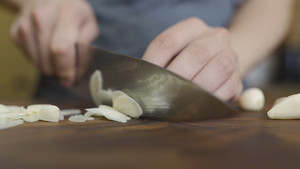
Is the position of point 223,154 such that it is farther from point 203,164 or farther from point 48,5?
point 48,5

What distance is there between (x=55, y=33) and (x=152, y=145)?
0.40m

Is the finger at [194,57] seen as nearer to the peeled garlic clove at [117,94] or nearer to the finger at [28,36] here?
the peeled garlic clove at [117,94]

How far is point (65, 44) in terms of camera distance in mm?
643

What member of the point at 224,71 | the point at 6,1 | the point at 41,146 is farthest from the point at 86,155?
the point at 6,1

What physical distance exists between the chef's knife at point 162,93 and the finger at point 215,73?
0.04 meters

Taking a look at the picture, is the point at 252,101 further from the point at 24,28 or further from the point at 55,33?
the point at 24,28

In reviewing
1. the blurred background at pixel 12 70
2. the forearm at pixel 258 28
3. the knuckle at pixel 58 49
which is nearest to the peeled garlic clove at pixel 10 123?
the knuckle at pixel 58 49

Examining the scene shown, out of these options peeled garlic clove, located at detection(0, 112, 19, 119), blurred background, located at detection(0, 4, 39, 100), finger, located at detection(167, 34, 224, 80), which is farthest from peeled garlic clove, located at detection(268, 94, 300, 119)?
blurred background, located at detection(0, 4, 39, 100)

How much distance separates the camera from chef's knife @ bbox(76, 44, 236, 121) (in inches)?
17.0

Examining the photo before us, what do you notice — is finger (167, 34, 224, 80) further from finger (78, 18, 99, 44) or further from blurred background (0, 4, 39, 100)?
blurred background (0, 4, 39, 100)

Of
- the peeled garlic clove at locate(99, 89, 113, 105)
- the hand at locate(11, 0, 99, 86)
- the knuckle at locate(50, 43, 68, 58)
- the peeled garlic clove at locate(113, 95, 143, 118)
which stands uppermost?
the hand at locate(11, 0, 99, 86)

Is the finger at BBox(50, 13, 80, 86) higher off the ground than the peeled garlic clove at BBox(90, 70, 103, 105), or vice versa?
the finger at BBox(50, 13, 80, 86)

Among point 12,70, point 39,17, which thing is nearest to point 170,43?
point 39,17

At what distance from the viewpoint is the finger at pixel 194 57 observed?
47 cm
